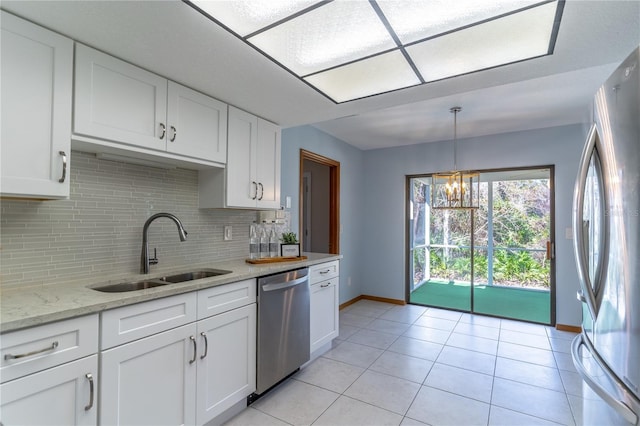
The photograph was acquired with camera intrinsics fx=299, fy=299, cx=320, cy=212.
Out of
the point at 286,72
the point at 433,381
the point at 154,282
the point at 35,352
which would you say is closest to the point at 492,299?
the point at 433,381

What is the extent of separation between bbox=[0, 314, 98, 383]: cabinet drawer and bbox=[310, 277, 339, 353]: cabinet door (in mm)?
Result: 1730

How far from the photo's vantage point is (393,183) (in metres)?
4.82

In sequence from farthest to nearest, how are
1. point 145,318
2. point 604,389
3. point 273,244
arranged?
point 273,244 → point 145,318 → point 604,389

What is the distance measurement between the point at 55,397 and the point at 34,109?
4.10ft

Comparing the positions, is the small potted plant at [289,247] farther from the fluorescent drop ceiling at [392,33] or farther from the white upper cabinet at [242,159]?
the fluorescent drop ceiling at [392,33]

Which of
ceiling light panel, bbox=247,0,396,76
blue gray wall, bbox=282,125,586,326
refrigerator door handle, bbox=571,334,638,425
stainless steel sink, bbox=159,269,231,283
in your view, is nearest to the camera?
refrigerator door handle, bbox=571,334,638,425

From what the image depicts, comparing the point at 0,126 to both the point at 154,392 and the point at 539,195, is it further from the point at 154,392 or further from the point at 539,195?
the point at 539,195

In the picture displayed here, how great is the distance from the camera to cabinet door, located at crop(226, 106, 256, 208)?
237cm

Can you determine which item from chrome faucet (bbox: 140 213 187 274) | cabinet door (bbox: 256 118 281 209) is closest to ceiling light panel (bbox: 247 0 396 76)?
cabinet door (bbox: 256 118 281 209)

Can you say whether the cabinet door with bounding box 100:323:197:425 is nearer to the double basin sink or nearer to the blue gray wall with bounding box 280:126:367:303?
the double basin sink

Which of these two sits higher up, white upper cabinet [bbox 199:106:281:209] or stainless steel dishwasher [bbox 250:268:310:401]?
white upper cabinet [bbox 199:106:281:209]

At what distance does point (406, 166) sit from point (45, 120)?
13.9ft

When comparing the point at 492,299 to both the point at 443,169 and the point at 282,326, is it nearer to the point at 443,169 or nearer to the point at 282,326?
the point at 443,169

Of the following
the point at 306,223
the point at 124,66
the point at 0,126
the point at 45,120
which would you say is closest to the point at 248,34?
the point at 124,66
